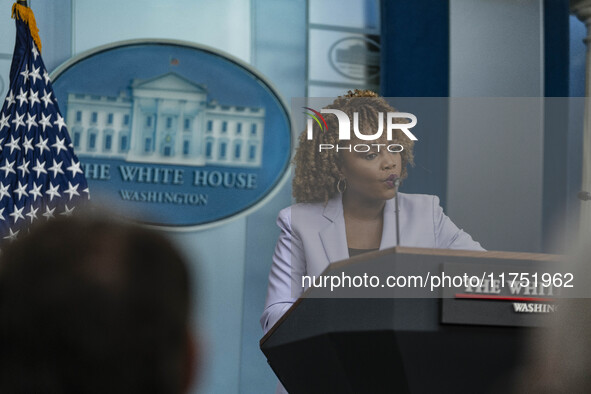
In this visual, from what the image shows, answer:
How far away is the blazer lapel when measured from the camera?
1.88 metres

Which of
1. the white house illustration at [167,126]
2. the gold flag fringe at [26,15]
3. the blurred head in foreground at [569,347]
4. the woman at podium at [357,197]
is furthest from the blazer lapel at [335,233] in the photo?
the gold flag fringe at [26,15]

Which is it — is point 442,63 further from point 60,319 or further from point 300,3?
point 60,319

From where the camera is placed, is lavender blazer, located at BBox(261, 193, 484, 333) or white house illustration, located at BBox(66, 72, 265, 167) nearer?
lavender blazer, located at BBox(261, 193, 484, 333)

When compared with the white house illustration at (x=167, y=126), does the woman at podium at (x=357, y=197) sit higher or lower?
lower

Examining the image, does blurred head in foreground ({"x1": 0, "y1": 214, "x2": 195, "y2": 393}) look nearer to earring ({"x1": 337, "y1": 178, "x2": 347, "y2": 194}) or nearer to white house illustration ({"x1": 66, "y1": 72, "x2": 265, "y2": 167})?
earring ({"x1": 337, "y1": 178, "x2": 347, "y2": 194})

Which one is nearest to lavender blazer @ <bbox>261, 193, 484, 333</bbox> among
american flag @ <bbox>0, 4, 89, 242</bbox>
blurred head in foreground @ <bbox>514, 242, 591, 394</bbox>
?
blurred head in foreground @ <bbox>514, 242, 591, 394</bbox>

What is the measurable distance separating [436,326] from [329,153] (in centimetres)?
73

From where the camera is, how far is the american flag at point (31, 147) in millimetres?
2949

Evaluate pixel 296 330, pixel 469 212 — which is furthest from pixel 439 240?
pixel 296 330

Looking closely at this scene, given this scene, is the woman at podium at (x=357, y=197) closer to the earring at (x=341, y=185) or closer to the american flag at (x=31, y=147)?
the earring at (x=341, y=185)

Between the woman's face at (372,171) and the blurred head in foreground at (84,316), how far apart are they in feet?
4.12

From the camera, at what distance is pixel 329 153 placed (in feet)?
6.09

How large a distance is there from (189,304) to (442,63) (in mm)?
2996

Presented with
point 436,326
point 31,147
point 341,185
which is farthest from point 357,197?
point 31,147
